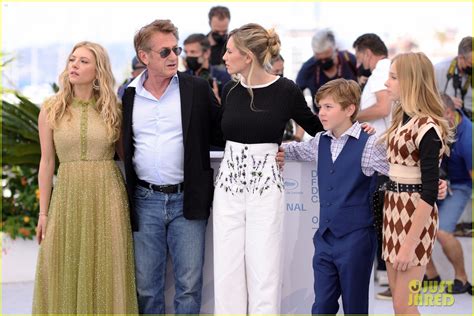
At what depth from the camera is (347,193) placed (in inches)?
151

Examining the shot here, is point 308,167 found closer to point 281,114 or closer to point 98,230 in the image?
point 281,114

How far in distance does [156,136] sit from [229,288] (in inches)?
32.3

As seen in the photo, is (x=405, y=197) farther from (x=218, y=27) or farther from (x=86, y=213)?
(x=218, y=27)

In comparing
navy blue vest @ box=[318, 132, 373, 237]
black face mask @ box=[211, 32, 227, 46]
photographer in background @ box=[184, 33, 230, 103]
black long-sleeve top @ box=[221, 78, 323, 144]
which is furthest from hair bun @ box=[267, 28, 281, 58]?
black face mask @ box=[211, 32, 227, 46]

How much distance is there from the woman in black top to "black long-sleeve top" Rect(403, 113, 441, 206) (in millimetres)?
725

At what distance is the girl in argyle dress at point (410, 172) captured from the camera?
3.60 metres

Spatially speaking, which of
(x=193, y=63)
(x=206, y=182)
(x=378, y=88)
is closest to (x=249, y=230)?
(x=206, y=182)

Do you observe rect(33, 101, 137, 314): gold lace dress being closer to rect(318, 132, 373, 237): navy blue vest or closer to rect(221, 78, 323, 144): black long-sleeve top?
rect(221, 78, 323, 144): black long-sleeve top

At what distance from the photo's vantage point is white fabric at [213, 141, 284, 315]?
155 inches

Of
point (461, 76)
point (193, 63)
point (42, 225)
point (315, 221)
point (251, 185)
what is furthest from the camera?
point (461, 76)

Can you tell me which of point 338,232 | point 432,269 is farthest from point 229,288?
point 432,269

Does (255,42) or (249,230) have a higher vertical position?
(255,42)

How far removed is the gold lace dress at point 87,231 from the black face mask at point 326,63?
284 centimetres

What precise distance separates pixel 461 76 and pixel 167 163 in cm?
343
